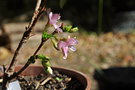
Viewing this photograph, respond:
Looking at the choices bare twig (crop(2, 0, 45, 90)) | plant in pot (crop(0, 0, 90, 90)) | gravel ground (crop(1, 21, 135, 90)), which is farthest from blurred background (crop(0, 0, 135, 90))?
bare twig (crop(2, 0, 45, 90))

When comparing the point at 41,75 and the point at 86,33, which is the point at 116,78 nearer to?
the point at 86,33

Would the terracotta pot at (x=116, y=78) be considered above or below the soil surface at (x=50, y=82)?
below

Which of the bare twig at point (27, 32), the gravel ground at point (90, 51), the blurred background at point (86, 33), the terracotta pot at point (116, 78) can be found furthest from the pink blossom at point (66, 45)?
the gravel ground at point (90, 51)

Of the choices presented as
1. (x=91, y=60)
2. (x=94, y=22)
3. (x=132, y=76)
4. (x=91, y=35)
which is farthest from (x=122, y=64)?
(x=94, y=22)

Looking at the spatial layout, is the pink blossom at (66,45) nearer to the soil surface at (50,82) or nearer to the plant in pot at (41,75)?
Result: the plant in pot at (41,75)

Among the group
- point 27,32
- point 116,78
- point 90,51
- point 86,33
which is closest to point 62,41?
point 27,32

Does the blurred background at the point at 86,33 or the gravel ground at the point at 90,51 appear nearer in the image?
the gravel ground at the point at 90,51

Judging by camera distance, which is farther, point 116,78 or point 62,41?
point 116,78
